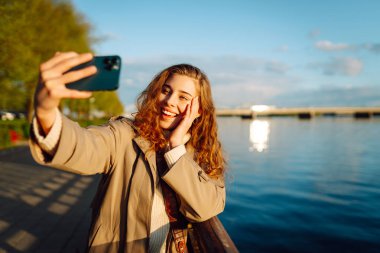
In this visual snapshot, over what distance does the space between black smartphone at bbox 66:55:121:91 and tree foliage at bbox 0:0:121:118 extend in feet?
52.4

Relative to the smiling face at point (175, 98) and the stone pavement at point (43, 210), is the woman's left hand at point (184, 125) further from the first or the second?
the stone pavement at point (43, 210)

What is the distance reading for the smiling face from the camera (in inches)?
90.5

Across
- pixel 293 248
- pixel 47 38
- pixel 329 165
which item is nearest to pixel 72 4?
pixel 47 38

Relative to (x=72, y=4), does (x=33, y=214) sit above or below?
below

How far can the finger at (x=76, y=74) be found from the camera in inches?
49.1

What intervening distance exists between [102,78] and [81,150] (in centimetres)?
51

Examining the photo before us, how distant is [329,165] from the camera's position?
17.1 metres

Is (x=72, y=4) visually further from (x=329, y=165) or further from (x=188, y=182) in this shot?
(x=188, y=182)

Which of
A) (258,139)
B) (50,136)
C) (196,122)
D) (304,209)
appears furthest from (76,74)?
(258,139)

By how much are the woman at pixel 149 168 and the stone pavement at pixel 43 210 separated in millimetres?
3050

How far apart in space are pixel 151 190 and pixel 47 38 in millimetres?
23323

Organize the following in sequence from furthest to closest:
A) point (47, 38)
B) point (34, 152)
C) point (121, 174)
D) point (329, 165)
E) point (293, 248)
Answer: point (47, 38) → point (329, 165) → point (293, 248) → point (121, 174) → point (34, 152)

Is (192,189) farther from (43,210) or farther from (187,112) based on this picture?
(43,210)

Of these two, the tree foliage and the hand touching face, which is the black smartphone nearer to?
the hand touching face
